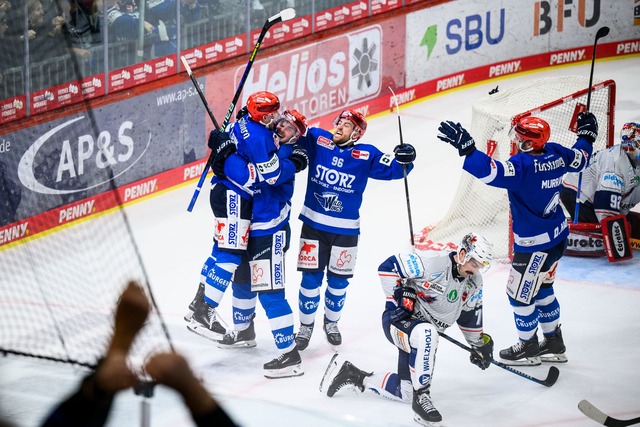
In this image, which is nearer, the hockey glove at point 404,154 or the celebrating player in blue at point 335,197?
the hockey glove at point 404,154

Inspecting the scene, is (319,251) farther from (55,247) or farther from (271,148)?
(55,247)

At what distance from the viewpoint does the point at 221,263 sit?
6562mm

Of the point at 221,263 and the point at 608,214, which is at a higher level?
the point at 221,263

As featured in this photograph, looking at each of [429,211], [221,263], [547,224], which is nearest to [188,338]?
[221,263]

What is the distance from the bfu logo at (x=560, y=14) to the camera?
12.7 m

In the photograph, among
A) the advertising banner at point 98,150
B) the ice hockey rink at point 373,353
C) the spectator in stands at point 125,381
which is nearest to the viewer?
the spectator in stands at point 125,381

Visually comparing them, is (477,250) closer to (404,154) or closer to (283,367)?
(404,154)

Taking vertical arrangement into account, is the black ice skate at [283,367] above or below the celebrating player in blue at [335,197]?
below

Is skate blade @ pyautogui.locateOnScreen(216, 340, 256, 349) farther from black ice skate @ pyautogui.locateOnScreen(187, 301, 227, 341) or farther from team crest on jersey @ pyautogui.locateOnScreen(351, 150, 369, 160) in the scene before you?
team crest on jersey @ pyautogui.locateOnScreen(351, 150, 369, 160)

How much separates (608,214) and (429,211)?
1576 millimetres

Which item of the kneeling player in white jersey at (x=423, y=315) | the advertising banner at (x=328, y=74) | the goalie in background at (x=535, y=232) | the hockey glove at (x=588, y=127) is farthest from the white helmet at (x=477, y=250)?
the advertising banner at (x=328, y=74)

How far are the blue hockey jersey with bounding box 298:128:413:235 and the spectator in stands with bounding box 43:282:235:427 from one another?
4110mm

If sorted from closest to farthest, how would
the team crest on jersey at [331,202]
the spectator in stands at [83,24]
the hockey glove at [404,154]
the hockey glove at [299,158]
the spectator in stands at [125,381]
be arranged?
the spectator in stands at [125,381] → the hockey glove at [404,154] → the hockey glove at [299,158] → the team crest on jersey at [331,202] → the spectator in stands at [83,24]

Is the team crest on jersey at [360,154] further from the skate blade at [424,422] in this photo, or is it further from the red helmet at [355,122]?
the skate blade at [424,422]
